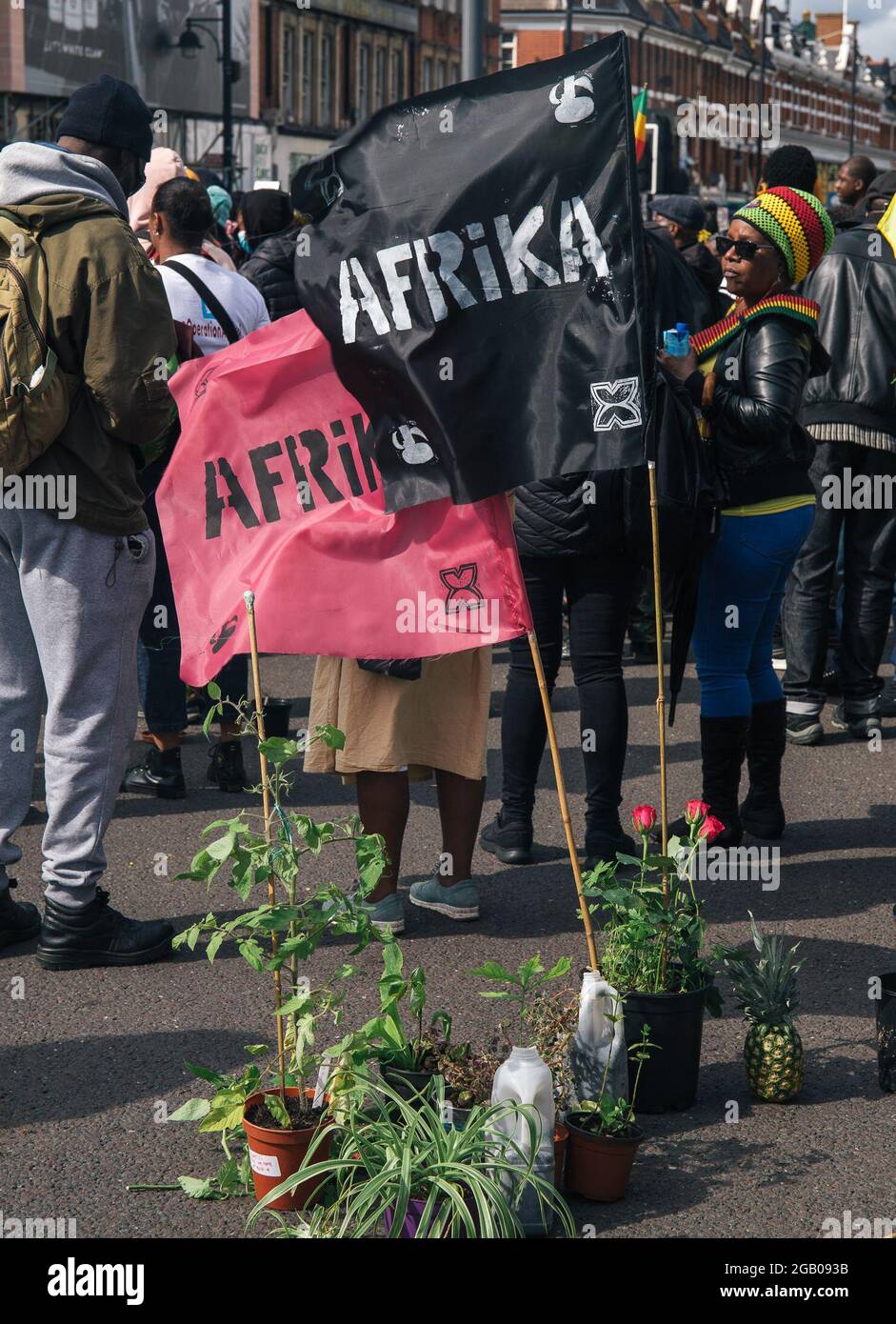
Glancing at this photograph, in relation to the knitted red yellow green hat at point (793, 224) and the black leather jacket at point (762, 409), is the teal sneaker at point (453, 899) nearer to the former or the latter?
the black leather jacket at point (762, 409)

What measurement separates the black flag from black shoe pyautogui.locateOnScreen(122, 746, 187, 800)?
2.70m

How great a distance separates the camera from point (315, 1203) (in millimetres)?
3533

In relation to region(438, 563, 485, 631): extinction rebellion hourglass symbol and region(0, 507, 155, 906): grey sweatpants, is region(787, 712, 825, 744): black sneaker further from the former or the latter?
region(0, 507, 155, 906): grey sweatpants

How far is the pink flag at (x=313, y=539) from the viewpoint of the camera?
15.1 ft

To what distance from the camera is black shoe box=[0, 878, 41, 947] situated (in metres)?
5.10

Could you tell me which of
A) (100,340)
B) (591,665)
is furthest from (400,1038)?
(591,665)

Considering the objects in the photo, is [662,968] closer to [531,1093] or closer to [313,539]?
[531,1093]

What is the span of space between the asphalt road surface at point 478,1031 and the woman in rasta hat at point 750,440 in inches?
26.7

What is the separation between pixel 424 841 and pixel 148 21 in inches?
1714

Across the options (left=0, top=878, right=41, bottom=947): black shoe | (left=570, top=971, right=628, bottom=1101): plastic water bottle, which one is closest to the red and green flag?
(left=0, top=878, right=41, bottom=947): black shoe

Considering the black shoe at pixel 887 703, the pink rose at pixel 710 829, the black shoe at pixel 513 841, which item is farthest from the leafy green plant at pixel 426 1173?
the black shoe at pixel 887 703

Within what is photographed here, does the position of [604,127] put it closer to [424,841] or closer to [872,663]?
[424,841]

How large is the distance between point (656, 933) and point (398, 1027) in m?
0.69

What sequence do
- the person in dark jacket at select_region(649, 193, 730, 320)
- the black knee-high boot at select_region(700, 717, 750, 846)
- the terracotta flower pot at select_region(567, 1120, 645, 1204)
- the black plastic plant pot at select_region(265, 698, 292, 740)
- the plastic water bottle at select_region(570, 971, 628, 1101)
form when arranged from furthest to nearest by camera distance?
the person in dark jacket at select_region(649, 193, 730, 320) → the black plastic plant pot at select_region(265, 698, 292, 740) → the black knee-high boot at select_region(700, 717, 750, 846) → the plastic water bottle at select_region(570, 971, 628, 1101) → the terracotta flower pot at select_region(567, 1120, 645, 1204)
